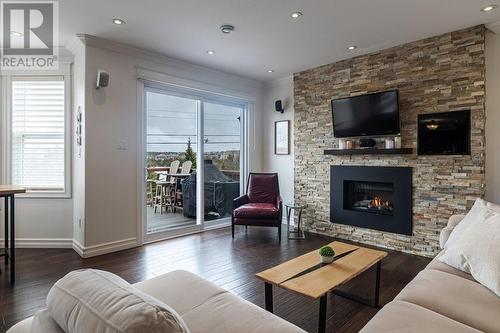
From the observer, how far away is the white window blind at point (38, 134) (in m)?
3.93

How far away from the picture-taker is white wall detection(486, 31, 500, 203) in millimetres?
3209

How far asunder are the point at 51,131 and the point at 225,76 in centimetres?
272

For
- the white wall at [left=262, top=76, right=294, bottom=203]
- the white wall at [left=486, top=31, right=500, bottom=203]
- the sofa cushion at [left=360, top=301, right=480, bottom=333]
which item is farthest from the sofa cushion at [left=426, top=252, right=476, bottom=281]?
the white wall at [left=262, top=76, right=294, bottom=203]

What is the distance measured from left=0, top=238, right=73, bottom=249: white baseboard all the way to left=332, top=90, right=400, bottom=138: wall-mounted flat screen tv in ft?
13.3

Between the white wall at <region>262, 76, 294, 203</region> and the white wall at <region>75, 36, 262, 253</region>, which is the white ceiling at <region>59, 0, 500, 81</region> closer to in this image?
the white wall at <region>75, 36, 262, 253</region>

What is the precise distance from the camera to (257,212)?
14.1 ft

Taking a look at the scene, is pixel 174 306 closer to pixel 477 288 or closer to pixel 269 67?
pixel 477 288

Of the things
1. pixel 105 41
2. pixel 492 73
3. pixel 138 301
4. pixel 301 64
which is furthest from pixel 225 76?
pixel 138 301

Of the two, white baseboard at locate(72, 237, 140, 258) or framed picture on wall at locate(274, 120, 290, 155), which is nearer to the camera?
white baseboard at locate(72, 237, 140, 258)

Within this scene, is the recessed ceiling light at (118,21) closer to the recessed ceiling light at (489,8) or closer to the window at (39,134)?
the window at (39,134)

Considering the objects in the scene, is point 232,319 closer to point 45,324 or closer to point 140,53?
point 45,324

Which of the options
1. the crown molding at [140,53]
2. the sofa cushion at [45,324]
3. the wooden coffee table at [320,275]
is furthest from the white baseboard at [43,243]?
the sofa cushion at [45,324]

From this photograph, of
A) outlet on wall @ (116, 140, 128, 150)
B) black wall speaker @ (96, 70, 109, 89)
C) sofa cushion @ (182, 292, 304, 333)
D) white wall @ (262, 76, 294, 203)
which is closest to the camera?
sofa cushion @ (182, 292, 304, 333)

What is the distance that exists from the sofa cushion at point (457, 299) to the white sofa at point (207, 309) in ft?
2.52
